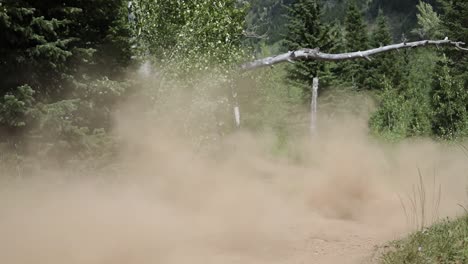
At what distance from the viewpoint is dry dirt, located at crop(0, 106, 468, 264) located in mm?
7586

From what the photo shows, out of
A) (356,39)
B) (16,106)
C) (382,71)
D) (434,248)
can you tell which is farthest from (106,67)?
(356,39)

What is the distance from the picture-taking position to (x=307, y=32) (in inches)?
1323

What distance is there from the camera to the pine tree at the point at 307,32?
109 feet

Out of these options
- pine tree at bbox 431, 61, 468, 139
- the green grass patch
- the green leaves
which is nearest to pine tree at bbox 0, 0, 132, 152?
the green leaves

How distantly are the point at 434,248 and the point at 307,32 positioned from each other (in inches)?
1152

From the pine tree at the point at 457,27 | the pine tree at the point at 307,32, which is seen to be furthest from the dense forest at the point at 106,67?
the pine tree at the point at 307,32

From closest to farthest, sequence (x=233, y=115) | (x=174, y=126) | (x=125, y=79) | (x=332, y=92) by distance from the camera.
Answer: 1. (x=125, y=79)
2. (x=174, y=126)
3. (x=233, y=115)
4. (x=332, y=92)

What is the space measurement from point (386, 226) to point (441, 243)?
13.1 ft

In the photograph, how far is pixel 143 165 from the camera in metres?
12.5

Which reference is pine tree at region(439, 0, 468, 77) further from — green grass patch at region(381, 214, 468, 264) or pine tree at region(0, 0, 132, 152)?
green grass patch at region(381, 214, 468, 264)

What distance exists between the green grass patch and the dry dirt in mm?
599

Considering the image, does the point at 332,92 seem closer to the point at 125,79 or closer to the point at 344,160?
the point at 344,160

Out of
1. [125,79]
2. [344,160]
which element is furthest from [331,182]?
[125,79]

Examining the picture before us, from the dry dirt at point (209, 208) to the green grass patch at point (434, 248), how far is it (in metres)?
0.60
